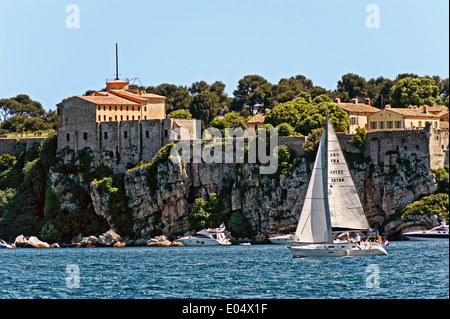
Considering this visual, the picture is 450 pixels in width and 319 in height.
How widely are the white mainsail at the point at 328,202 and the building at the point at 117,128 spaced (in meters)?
32.2

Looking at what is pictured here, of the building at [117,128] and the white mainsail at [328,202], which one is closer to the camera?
the white mainsail at [328,202]

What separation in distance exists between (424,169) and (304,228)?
80.4 feet

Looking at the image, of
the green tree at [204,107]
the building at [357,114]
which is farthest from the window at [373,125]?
the green tree at [204,107]

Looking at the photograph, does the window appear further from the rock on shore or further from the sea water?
the rock on shore

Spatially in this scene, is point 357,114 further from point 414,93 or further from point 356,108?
point 414,93

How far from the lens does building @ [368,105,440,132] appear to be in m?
86.0

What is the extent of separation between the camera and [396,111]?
8656 centimetres

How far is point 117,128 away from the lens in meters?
89.7

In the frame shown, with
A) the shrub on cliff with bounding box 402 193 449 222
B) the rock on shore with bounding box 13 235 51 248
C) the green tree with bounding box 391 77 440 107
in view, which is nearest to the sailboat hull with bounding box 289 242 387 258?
the shrub on cliff with bounding box 402 193 449 222

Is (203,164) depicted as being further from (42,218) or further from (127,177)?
(42,218)

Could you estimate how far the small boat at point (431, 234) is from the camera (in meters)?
73.0

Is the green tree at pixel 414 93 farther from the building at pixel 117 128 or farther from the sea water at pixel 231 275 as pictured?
the sea water at pixel 231 275

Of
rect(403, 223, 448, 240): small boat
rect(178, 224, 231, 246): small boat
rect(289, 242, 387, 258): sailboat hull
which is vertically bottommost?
rect(178, 224, 231, 246): small boat

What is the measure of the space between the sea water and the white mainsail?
173 centimetres
